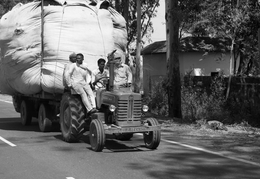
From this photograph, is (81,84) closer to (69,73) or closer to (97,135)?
(69,73)

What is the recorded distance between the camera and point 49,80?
532 inches

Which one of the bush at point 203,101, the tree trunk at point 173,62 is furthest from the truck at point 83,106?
the bush at point 203,101

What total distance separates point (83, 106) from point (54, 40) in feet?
8.43

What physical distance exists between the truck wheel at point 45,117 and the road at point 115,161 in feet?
4.77

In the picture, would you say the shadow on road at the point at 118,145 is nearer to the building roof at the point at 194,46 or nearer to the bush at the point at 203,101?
the bush at the point at 203,101

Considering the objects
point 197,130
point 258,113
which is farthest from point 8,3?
point 197,130

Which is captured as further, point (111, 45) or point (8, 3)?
point (8, 3)

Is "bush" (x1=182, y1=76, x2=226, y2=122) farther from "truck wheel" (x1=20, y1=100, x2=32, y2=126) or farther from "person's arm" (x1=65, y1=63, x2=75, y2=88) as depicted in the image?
"person's arm" (x1=65, y1=63, x2=75, y2=88)

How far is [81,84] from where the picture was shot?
11781 millimetres

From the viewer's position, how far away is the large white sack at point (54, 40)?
13.6m

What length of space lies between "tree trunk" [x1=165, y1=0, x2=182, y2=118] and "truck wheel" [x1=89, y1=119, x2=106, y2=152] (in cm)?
993

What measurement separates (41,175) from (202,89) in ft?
52.4

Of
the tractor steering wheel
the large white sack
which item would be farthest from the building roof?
the tractor steering wheel

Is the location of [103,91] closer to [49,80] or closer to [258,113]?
[49,80]
